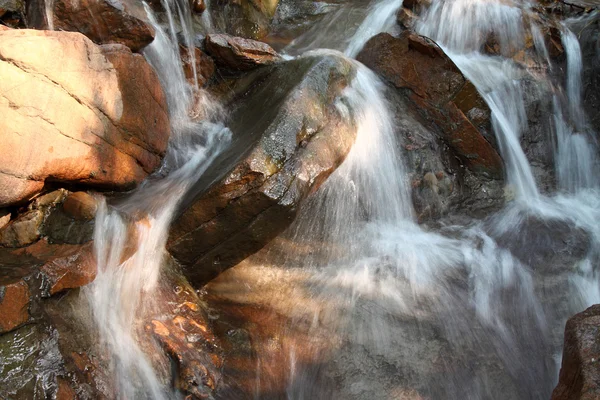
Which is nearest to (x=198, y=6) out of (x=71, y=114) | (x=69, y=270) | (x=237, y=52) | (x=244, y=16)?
(x=244, y=16)

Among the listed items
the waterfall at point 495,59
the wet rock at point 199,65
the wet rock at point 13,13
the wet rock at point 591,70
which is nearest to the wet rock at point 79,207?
the wet rock at point 13,13

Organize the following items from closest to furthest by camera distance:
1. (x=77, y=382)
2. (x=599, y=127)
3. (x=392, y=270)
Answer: (x=77, y=382) < (x=392, y=270) < (x=599, y=127)

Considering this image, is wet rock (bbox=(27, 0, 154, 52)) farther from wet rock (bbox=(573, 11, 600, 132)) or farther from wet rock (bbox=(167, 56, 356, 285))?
wet rock (bbox=(573, 11, 600, 132))

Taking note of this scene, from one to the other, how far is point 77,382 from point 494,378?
2852 millimetres

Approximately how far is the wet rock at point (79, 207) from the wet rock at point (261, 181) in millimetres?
616

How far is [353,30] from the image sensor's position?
7016 mm

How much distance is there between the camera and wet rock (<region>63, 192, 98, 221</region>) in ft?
12.2

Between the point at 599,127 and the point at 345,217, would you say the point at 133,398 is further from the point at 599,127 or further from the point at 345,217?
the point at 599,127

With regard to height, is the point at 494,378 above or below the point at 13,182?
below

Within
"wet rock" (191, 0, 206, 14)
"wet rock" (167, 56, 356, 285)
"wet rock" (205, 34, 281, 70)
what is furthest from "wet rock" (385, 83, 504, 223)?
"wet rock" (191, 0, 206, 14)

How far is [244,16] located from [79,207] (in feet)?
12.5

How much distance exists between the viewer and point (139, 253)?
3.85 m

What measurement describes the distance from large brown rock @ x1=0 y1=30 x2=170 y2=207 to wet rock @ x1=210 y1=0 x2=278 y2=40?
1.97 m

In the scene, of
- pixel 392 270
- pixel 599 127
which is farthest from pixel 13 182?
pixel 599 127
